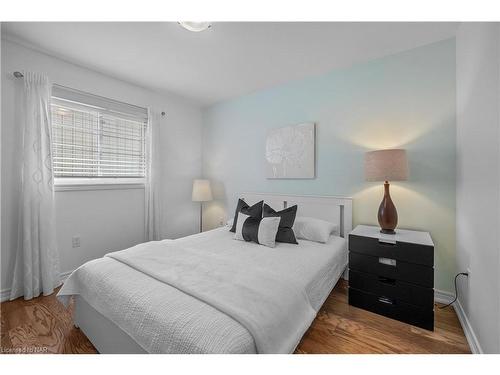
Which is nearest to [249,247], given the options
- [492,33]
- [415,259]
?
[415,259]

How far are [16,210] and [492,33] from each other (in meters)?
3.90

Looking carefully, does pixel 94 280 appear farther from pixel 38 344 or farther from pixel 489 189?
pixel 489 189

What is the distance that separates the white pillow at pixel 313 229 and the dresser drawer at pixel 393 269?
325mm

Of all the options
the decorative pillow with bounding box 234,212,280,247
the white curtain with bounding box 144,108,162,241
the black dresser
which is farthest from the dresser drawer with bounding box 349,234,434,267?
the white curtain with bounding box 144,108,162,241

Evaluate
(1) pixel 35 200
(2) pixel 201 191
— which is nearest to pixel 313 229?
(2) pixel 201 191

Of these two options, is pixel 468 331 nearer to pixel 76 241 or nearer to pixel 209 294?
pixel 209 294

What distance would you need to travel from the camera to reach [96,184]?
2.66m

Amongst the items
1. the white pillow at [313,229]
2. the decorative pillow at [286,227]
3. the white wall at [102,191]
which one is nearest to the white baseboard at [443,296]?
the white pillow at [313,229]

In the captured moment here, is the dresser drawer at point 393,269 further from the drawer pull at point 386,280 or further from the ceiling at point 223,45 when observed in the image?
the ceiling at point 223,45

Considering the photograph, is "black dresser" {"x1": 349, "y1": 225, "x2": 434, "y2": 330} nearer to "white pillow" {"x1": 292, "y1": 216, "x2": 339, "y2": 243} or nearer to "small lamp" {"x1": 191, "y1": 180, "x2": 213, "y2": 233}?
"white pillow" {"x1": 292, "y1": 216, "x2": 339, "y2": 243}

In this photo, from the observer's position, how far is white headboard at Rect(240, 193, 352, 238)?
249 cm

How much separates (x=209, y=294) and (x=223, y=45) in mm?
2113

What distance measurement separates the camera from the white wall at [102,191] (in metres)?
2.09
